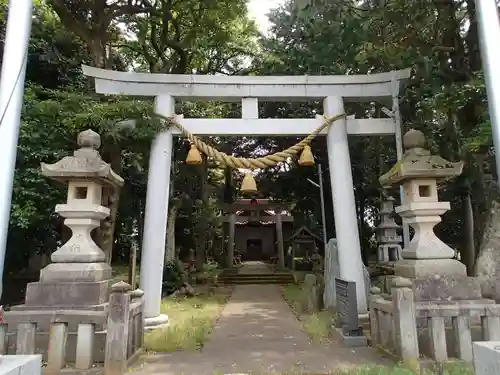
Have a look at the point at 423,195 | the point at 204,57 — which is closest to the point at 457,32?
the point at 423,195

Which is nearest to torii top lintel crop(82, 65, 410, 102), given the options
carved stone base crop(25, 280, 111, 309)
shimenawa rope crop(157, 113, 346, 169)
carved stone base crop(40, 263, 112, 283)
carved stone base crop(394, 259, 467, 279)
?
shimenawa rope crop(157, 113, 346, 169)

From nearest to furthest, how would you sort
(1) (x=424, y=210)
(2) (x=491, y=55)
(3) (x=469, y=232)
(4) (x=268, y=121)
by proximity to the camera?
(2) (x=491, y=55) → (1) (x=424, y=210) → (4) (x=268, y=121) → (3) (x=469, y=232)

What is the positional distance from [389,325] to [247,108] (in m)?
5.37

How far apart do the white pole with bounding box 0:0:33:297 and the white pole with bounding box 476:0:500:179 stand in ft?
11.0

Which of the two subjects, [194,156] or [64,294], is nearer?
[64,294]

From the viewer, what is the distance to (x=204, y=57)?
16.2 m

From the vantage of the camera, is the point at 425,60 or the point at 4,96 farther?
the point at 425,60

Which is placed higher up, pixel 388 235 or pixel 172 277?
pixel 388 235

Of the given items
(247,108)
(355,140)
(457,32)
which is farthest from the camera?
(355,140)

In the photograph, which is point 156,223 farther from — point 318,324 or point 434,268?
point 434,268

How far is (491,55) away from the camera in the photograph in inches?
114

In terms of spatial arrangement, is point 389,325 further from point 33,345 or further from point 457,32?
point 457,32

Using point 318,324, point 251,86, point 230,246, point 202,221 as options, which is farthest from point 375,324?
point 230,246

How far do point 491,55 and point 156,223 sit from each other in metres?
6.67
